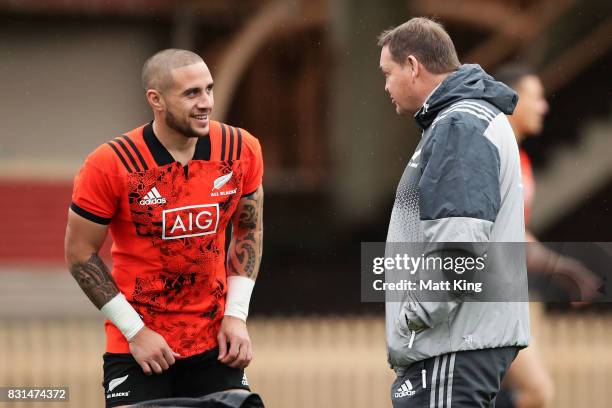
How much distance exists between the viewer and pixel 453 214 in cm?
353

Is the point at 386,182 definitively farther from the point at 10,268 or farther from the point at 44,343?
the point at 44,343

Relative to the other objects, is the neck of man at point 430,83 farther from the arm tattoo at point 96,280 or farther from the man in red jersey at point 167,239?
the arm tattoo at point 96,280

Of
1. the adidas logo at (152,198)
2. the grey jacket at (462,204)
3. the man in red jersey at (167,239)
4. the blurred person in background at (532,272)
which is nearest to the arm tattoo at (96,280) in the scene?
the man in red jersey at (167,239)

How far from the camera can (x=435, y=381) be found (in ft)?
12.2

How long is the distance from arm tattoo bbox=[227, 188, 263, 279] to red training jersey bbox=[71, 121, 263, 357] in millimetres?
115

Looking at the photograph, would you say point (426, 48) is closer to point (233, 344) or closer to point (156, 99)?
point (156, 99)

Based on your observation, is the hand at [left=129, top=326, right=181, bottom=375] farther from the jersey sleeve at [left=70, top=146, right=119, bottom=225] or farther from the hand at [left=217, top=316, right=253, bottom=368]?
the jersey sleeve at [left=70, top=146, right=119, bottom=225]

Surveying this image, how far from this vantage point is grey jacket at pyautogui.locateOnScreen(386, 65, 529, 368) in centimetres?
354

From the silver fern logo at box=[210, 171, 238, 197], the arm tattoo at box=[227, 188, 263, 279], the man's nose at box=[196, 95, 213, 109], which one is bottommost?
the arm tattoo at box=[227, 188, 263, 279]

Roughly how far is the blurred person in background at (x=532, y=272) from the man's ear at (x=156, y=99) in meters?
2.25

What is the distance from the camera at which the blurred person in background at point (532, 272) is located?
562cm

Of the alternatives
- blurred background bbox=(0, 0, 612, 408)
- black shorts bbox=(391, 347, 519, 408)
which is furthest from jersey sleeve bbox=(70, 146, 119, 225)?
blurred background bbox=(0, 0, 612, 408)

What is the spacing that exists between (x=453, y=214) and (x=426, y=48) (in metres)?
0.64

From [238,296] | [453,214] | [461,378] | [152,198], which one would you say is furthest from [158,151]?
[461,378]
